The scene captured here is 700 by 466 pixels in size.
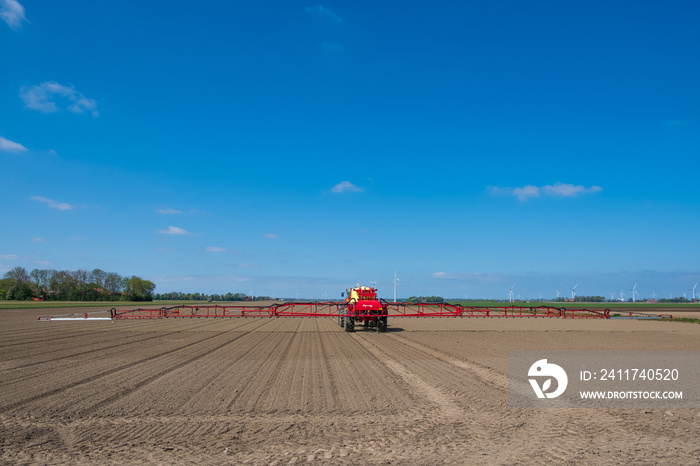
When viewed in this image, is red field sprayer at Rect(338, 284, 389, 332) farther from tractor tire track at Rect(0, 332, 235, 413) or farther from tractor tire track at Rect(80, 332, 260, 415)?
tractor tire track at Rect(0, 332, 235, 413)

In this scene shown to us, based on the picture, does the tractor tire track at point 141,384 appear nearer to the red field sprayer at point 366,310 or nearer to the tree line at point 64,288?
the red field sprayer at point 366,310

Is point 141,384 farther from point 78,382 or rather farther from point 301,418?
point 301,418

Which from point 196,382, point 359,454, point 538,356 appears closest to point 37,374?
point 196,382

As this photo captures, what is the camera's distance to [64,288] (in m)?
120

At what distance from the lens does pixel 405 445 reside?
655cm

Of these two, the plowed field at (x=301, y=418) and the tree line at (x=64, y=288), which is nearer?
the plowed field at (x=301, y=418)

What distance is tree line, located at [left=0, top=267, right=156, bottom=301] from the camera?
110938 millimetres

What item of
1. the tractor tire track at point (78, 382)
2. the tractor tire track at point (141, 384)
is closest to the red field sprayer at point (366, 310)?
the tractor tire track at point (141, 384)

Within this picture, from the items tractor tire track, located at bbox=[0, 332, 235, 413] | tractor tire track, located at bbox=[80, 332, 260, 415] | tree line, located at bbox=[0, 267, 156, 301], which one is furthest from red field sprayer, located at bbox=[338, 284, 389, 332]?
tree line, located at bbox=[0, 267, 156, 301]

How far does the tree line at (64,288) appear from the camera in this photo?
111m

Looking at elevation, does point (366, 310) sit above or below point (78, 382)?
above

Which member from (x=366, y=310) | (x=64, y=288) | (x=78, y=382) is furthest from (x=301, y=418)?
(x=64, y=288)

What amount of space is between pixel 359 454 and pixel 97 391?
6.56 metres

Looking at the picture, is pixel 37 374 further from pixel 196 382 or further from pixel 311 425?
pixel 311 425
